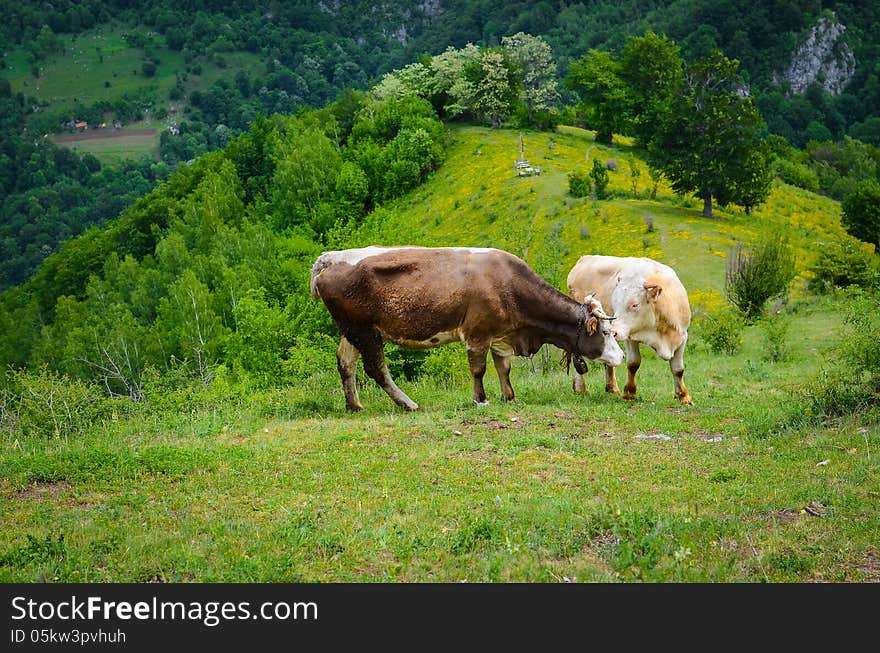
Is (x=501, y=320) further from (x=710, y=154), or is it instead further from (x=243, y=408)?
(x=710, y=154)

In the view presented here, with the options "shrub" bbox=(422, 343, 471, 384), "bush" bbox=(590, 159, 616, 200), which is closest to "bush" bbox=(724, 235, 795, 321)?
"shrub" bbox=(422, 343, 471, 384)

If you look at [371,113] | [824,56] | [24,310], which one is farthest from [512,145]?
[824,56]

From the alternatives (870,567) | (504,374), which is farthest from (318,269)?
(870,567)

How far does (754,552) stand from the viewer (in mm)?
8008

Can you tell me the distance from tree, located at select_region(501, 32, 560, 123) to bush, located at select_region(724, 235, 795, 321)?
2188 inches

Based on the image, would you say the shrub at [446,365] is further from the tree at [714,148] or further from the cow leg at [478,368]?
the tree at [714,148]

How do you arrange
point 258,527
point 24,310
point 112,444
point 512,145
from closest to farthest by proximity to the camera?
point 258,527 → point 112,444 → point 512,145 → point 24,310

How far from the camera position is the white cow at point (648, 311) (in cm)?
1636

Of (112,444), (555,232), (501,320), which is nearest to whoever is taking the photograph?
(112,444)

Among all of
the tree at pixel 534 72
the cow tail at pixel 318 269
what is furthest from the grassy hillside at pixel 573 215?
the cow tail at pixel 318 269

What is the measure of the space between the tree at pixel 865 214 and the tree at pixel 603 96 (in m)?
34.5

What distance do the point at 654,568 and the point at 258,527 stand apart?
4071 millimetres

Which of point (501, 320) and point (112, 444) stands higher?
point (501, 320)

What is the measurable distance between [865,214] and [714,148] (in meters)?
9.64
